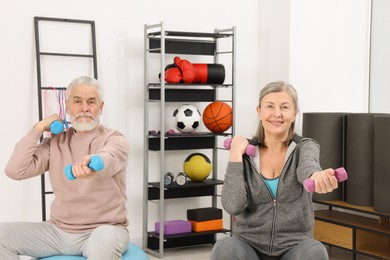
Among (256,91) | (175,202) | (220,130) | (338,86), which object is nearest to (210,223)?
(175,202)

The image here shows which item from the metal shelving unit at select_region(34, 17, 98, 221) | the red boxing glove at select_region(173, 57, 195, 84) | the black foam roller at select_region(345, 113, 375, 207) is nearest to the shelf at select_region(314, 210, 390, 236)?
the black foam roller at select_region(345, 113, 375, 207)

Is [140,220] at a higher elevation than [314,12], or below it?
below

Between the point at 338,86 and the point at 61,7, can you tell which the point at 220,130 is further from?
the point at 61,7

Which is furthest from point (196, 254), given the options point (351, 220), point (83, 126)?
point (83, 126)

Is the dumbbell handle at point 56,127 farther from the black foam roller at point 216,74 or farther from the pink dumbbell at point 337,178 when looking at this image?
the black foam roller at point 216,74

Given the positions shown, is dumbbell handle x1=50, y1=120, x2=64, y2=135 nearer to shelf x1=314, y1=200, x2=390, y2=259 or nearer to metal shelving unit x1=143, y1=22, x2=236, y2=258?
metal shelving unit x1=143, y1=22, x2=236, y2=258

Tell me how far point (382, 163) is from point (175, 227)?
163 centimetres

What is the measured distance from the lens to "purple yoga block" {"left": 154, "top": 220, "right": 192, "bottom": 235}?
4.85 m

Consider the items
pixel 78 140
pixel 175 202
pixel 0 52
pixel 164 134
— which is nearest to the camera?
pixel 78 140

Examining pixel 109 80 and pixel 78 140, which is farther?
Result: pixel 109 80

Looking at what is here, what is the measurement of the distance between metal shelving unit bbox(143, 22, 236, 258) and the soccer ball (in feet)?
0.22

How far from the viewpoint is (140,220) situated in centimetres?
505

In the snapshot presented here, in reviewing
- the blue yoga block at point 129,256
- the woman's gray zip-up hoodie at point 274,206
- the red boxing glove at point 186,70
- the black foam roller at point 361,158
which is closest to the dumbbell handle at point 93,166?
the blue yoga block at point 129,256

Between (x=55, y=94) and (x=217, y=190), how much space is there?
1.58m
